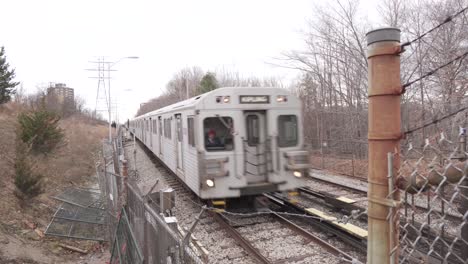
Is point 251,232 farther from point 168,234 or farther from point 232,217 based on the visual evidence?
point 168,234

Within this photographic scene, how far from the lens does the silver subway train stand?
9500 mm

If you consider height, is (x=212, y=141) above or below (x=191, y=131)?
below

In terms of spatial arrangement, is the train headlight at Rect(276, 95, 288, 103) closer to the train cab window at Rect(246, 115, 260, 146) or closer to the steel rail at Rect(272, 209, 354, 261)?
the train cab window at Rect(246, 115, 260, 146)

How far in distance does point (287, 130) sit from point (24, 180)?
9280mm

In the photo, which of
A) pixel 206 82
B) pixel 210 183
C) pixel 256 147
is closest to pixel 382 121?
pixel 210 183

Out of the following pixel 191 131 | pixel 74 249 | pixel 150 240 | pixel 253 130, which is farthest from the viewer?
pixel 74 249

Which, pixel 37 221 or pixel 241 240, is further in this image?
pixel 37 221

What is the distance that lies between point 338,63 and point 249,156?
18.8 meters

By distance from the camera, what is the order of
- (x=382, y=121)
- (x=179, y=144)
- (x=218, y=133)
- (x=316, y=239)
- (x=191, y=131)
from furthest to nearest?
(x=179, y=144) < (x=191, y=131) < (x=218, y=133) < (x=316, y=239) < (x=382, y=121)

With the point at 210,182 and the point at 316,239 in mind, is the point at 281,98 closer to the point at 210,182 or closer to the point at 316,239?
the point at 210,182

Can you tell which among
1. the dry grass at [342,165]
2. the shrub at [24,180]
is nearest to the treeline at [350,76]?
the dry grass at [342,165]

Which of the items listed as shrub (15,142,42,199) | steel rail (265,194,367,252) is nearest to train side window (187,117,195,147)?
steel rail (265,194,367,252)

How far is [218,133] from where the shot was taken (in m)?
9.89

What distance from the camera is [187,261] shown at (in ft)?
12.7
